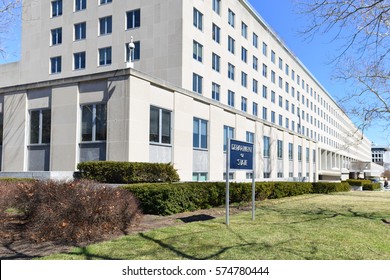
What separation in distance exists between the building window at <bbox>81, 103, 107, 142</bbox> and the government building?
0.18 feet

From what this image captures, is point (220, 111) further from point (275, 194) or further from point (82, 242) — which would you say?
point (82, 242)

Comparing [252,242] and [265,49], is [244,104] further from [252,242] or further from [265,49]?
[252,242]

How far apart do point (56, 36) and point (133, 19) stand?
1030cm

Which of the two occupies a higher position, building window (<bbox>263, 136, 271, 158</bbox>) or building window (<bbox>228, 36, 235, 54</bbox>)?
building window (<bbox>228, 36, 235, 54</bbox>)

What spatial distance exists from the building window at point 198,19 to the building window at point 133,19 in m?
5.01

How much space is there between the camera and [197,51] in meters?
32.5

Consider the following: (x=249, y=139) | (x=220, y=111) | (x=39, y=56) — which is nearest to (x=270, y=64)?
(x=249, y=139)

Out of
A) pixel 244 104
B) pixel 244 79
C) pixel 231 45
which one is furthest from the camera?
pixel 244 79

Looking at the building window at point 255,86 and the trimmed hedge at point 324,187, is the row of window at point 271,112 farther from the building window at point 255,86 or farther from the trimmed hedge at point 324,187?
the trimmed hedge at point 324,187

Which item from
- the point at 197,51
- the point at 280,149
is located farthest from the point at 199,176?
the point at 280,149

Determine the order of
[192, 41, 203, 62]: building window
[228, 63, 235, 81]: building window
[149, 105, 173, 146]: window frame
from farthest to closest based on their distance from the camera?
[228, 63, 235, 81]: building window < [192, 41, 203, 62]: building window < [149, 105, 173, 146]: window frame

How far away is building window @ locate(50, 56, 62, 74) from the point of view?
123 ft

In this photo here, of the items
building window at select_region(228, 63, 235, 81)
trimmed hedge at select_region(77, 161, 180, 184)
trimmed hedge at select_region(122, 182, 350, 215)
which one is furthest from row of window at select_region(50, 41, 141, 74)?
trimmed hedge at select_region(122, 182, 350, 215)

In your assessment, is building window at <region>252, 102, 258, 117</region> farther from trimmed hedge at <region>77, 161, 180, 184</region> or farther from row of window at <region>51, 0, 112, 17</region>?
trimmed hedge at <region>77, 161, 180, 184</region>
